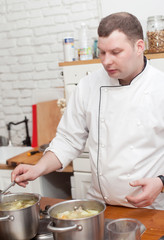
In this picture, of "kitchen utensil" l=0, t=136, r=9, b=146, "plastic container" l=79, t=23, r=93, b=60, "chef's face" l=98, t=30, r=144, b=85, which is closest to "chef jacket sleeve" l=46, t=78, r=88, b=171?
"chef's face" l=98, t=30, r=144, b=85

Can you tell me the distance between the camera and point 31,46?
3395mm

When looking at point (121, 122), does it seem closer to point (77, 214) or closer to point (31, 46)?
point (77, 214)

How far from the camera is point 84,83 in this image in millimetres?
1710

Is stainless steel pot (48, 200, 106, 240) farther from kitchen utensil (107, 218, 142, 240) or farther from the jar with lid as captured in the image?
the jar with lid

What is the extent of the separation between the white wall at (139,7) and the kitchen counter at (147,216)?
169cm

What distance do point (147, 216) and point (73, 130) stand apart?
555 millimetres

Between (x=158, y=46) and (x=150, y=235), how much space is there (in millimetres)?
1449

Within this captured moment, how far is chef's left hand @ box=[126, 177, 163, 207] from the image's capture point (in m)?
1.19

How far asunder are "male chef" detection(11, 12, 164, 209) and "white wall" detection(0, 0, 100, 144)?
1.56 metres

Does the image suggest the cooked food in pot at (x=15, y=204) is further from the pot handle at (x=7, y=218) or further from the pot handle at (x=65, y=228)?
the pot handle at (x=65, y=228)

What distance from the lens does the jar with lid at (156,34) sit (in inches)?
90.4

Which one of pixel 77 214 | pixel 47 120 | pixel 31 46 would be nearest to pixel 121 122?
pixel 77 214

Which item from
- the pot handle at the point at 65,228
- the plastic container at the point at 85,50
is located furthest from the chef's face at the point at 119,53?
the plastic container at the point at 85,50

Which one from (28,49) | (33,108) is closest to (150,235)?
(33,108)
